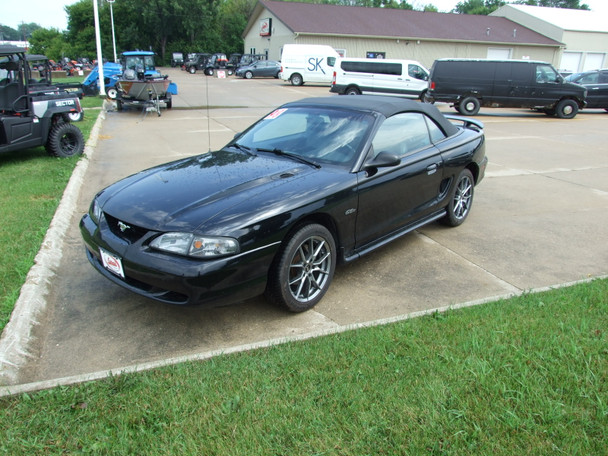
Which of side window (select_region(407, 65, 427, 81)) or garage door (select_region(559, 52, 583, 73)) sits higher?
garage door (select_region(559, 52, 583, 73))

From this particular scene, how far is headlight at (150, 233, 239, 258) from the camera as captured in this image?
10.1ft

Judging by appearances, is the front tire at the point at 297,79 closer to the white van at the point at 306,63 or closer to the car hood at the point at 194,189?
the white van at the point at 306,63

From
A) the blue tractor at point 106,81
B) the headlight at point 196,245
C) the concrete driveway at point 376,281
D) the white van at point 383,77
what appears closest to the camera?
the headlight at point 196,245

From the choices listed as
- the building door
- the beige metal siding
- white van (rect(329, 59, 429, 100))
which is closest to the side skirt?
white van (rect(329, 59, 429, 100))

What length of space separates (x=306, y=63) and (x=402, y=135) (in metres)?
28.5

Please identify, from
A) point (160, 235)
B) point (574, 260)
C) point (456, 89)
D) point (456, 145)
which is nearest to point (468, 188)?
point (456, 145)

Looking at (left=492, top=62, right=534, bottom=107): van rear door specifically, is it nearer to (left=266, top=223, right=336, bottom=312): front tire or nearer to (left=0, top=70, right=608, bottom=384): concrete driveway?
(left=0, top=70, right=608, bottom=384): concrete driveway

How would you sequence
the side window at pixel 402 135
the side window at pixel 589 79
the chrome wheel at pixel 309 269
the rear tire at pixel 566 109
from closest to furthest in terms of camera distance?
the chrome wheel at pixel 309 269 < the side window at pixel 402 135 < the rear tire at pixel 566 109 < the side window at pixel 589 79

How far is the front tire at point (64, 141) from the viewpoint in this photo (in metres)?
8.38

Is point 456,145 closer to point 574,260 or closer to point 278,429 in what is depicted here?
point 574,260

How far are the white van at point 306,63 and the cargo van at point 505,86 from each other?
555 inches

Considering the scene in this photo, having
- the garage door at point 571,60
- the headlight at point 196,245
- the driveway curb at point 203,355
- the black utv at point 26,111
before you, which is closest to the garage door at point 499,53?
the garage door at point 571,60

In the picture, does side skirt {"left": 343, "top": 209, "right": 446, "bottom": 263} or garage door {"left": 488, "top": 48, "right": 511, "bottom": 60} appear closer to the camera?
side skirt {"left": 343, "top": 209, "right": 446, "bottom": 263}

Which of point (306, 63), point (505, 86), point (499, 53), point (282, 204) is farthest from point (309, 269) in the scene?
point (499, 53)
